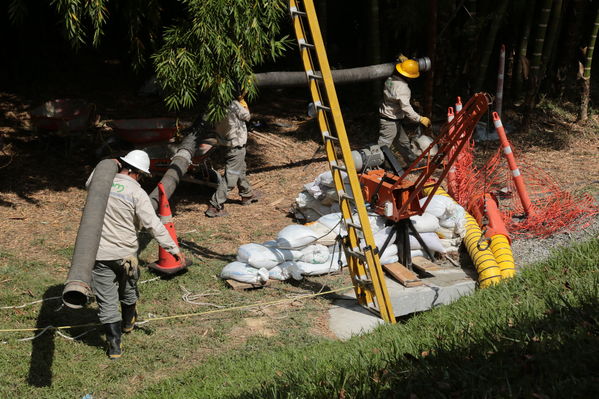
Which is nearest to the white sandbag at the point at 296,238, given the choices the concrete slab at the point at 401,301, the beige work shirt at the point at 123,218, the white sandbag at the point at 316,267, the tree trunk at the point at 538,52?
the white sandbag at the point at 316,267

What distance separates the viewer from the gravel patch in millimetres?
7453

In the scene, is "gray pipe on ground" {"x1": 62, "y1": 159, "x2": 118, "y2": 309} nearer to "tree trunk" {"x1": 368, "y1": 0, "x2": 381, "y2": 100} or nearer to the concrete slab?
the concrete slab

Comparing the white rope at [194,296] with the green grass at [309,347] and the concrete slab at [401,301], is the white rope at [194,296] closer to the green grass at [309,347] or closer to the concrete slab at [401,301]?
the green grass at [309,347]

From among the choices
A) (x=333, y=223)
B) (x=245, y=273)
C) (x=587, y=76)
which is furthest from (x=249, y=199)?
(x=587, y=76)

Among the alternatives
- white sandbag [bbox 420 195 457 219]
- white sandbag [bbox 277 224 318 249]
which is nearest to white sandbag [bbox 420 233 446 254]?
white sandbag [bbox 420 195 457 219]

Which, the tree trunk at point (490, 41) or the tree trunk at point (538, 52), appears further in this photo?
the tree trunk at point (490, 41)

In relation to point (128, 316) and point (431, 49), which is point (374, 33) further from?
point (128, 316)

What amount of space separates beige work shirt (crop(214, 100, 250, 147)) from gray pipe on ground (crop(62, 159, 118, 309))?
3548 millimetres

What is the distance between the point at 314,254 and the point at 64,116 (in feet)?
18.7

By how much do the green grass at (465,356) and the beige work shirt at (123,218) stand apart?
1.18 meters

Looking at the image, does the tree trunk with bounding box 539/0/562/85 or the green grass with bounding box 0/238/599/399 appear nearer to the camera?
the green grass with bounding box 0/238/599/399

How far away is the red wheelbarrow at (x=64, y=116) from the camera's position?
1073 cm

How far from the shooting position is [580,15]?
12609 mm

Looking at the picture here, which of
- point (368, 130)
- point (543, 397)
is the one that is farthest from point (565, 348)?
point (368, 130)
